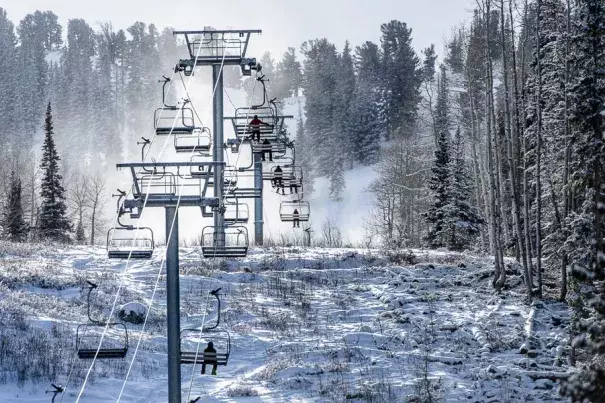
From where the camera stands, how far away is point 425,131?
71250 mm

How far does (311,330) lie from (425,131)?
5538cm

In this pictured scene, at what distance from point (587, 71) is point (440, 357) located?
850cm

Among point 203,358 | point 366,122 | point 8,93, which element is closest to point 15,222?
point 203,358

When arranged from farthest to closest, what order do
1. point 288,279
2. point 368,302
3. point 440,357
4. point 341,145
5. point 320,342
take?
point 341,145, point 288,279, point 368,302, point 320,342, point 440,357

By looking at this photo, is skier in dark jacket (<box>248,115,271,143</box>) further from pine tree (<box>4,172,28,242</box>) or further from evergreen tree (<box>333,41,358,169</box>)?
evergreen tree (<box>333,41,358,169</box>)

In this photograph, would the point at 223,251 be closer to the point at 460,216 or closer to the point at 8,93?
the point at 460,216

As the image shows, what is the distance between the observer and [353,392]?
45.1ft

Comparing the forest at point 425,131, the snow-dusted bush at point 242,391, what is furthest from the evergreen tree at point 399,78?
the snow-dusted bush at point 242,391

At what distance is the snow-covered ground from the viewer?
14.0 metres

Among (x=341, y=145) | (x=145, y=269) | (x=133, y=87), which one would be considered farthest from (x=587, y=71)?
(x=133, y=87)

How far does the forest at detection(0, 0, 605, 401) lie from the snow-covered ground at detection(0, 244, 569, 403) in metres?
1.58

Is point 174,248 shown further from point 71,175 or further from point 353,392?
point 71,175

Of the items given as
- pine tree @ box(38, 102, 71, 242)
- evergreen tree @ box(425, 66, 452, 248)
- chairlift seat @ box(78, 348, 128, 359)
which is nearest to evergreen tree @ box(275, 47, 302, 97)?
pine tree @ box(38, 102, 71, 242)

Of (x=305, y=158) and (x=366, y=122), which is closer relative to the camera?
(x=366, y=122)
